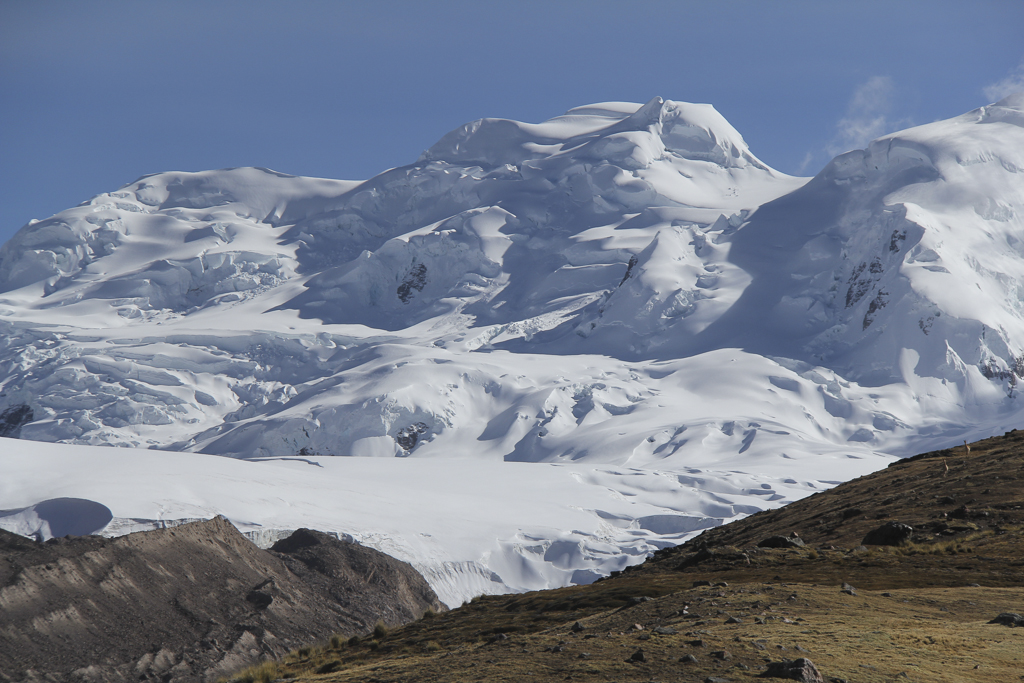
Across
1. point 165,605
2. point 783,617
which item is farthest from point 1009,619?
point 165,605

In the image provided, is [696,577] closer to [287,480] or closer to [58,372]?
[287,480]

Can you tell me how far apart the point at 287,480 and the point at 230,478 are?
23.2 ft

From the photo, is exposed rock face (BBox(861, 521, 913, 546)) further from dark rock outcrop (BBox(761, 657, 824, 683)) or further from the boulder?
dark rock outcrop (BBox(761, 657, 824, 683))

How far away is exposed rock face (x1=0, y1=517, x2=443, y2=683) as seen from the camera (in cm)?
3638

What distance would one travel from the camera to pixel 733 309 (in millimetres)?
178375

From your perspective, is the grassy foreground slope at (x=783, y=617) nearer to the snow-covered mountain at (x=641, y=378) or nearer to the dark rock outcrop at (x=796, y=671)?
the dark rock outcrop at (x=796, y=671)

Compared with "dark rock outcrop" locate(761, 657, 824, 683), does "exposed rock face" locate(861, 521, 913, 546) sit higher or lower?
higher

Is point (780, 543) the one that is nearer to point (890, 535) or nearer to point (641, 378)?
point (890, 535)

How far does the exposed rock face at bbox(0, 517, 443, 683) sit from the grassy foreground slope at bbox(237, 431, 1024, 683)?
18.5m

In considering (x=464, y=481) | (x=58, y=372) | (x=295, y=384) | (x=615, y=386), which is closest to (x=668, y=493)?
(x=464, y=481)

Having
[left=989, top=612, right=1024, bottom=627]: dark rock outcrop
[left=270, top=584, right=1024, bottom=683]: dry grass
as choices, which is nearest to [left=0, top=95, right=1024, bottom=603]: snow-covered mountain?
[left=270, top=584, right=1024, bottom=683]: dry grass

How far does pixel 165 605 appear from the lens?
41.6 meters

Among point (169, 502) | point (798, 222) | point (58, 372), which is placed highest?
point (798, 222)

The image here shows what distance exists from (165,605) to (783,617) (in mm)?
34717
